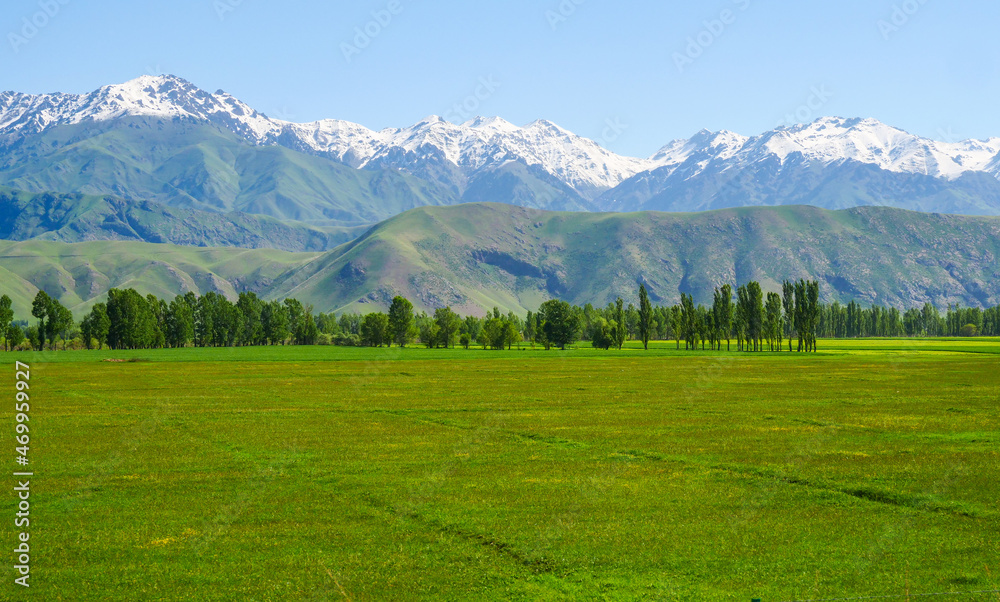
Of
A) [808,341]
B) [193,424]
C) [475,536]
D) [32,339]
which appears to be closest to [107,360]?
[32,339]

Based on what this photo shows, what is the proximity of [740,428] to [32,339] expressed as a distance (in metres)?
191

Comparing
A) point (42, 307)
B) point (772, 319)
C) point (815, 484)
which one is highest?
point (42, 307)

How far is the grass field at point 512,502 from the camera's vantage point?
1734 centimetres

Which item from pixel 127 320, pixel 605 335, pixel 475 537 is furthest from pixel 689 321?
pixel 475 537

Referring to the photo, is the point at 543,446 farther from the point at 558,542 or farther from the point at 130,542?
the point at 130,542

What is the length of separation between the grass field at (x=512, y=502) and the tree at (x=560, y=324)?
451ft

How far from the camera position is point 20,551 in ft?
63.6

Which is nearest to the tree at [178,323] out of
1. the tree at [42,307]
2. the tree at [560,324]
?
the tree at [42,307]

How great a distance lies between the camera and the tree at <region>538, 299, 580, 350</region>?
627 feet

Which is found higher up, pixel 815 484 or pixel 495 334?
pixel 495 334

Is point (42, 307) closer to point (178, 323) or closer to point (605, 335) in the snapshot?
point (178, 323)

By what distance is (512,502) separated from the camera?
24.4m

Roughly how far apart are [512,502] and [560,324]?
167320 mm

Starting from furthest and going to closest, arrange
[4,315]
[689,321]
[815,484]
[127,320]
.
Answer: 1. [689,321]
2. [127,320]
3. [4,315]
4. [815,484]
